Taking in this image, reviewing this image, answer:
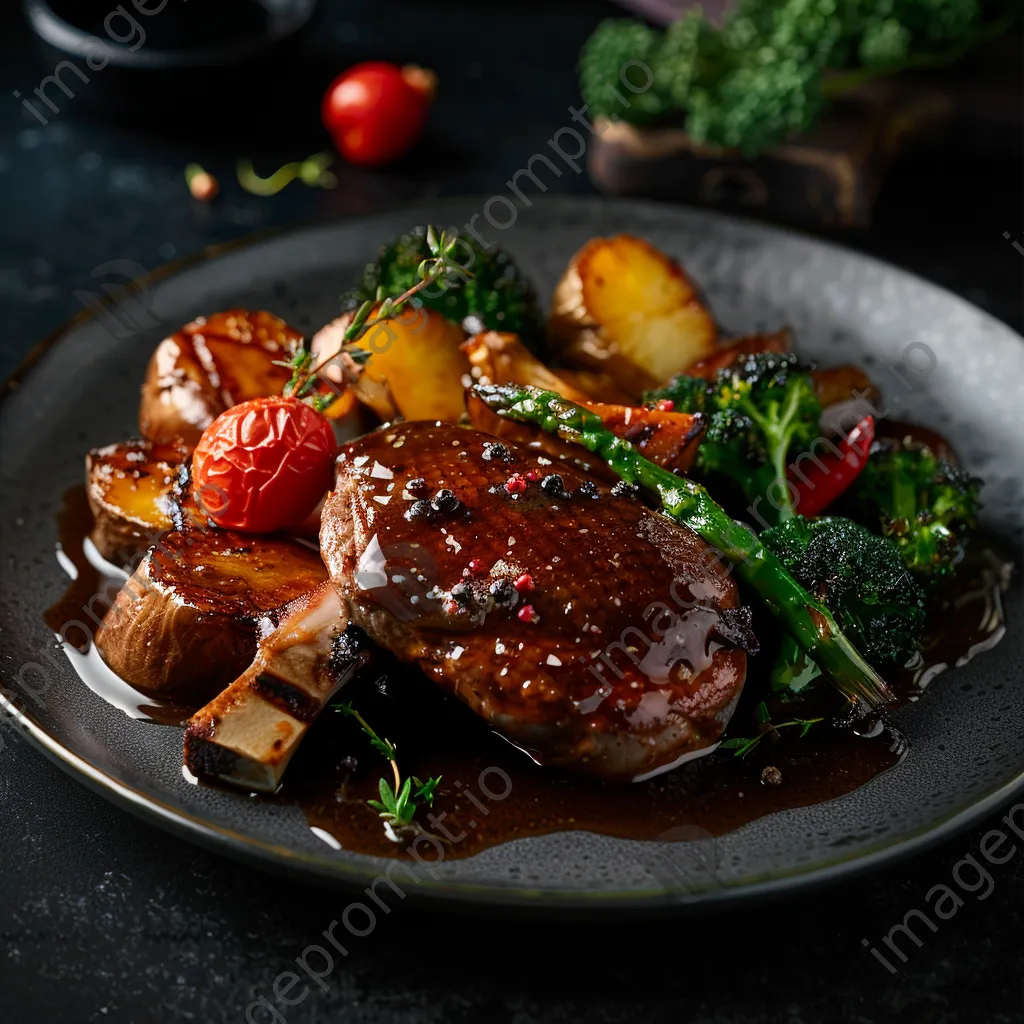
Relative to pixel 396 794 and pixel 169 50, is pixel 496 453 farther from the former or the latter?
pixel 169 50

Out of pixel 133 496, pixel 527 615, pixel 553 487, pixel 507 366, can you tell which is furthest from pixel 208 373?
pixel 527 615

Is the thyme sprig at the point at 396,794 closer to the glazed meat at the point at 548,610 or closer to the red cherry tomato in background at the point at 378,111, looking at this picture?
the glazed meat at the point at 548,610

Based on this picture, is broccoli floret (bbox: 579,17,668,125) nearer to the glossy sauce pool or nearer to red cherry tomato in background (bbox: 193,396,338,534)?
red cherry tomato in background (bbox: 193,396,338,534)

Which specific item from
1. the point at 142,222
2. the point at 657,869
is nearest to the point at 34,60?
the point at 142,222

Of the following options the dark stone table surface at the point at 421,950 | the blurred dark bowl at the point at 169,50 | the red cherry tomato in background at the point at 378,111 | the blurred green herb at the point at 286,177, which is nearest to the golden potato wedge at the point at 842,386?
the dark stone table surface at the point at 421,950

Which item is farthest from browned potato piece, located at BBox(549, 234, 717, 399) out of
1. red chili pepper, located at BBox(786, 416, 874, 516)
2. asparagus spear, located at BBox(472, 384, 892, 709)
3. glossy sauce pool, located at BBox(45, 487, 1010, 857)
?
glossy sauce pool, located at BBox(45, 487, 1010, 857)

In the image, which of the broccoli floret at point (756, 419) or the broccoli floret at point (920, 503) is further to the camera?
the broccoli floret at point (756, 419)

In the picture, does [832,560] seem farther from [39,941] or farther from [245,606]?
[39,941]
